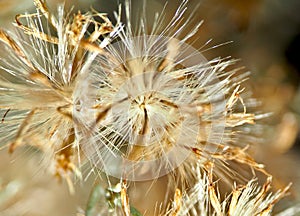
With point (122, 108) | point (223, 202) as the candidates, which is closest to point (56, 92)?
point (122, 108)

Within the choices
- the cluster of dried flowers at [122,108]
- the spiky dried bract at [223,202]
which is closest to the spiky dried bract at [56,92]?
the cluster of dried flowers at [122,108]

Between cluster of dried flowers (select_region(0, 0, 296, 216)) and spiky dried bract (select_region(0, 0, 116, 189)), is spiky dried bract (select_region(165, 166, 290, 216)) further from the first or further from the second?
spiky dried bract (select_region(0, 0, 116, 189))

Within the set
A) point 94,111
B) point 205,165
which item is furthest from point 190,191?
point 94,111

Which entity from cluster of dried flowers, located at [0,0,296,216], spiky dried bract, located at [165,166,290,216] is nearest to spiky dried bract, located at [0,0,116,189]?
cluster of dried flowers, located at [0,0,296,216]

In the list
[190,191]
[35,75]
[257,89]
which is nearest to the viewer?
[35,75]

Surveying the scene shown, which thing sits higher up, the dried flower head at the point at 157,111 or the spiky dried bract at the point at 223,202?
the dried flower head at the point at 157,111

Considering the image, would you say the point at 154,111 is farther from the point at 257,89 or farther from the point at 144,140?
the point at 257,89

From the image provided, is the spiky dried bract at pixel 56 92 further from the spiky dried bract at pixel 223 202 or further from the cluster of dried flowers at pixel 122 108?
the spiky dried bract at pixel 223 202

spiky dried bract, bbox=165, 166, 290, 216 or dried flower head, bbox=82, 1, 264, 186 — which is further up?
dried flower head, bbox=82, 1, 264, 186
